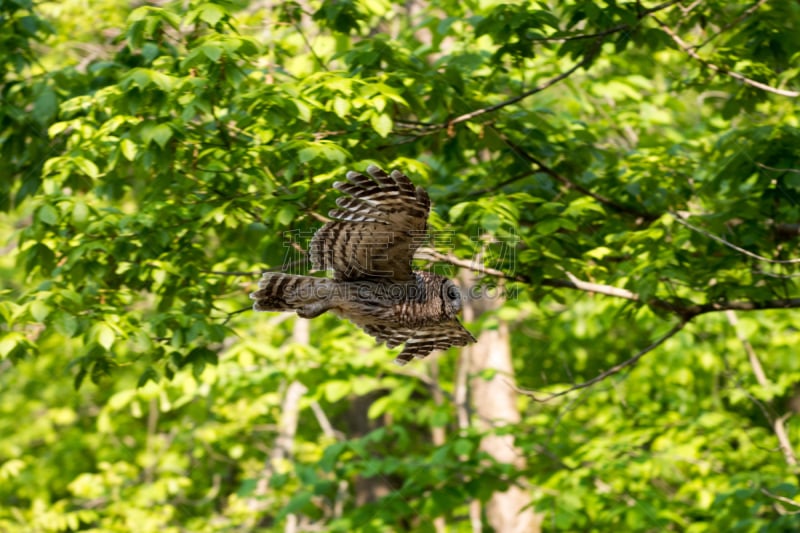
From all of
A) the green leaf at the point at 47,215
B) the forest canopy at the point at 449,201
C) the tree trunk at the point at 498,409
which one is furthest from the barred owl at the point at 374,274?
the tree trunk at the point at 498,409

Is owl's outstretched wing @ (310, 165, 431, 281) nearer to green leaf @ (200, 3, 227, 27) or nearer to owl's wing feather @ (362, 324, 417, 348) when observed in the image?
owl's wing feather @ (362, 324, 417, 348)

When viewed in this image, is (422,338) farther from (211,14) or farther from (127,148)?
(211,14)

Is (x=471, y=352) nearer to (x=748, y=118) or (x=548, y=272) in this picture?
(x=748, y=118)

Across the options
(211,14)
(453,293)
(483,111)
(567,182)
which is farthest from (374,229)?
(567,182)

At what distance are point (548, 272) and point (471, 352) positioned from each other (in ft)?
14.3

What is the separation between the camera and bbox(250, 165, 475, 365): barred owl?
341cm

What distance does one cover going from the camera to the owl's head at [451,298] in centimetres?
348

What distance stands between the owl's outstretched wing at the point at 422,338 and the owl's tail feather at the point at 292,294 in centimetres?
36

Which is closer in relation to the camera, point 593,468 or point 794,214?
point 794,214

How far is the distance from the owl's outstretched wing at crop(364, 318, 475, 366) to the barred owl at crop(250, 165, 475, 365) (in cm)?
1

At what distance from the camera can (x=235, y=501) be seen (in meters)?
10.1

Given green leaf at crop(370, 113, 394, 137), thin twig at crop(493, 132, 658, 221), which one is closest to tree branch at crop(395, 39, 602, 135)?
thin twig at crop(493, 132, 658, 221)

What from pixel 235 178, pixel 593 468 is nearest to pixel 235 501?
pixel 593 468

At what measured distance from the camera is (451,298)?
3521 millimetres
